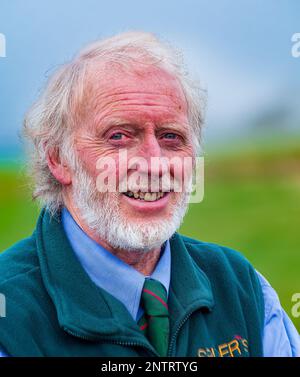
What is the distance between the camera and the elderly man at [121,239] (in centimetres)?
172

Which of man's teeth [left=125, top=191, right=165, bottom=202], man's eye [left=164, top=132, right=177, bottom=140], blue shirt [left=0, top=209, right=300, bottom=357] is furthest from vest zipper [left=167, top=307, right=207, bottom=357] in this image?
man's eye [left=164, top=132, right=177, bottom=140]

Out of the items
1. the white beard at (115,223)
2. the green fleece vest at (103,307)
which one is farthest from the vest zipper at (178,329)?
the white beard at (115,223)

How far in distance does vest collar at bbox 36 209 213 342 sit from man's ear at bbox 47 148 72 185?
0.14 meters

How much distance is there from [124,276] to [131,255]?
0.10 meters

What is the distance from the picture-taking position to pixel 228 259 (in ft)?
7.16

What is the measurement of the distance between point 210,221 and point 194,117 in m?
2.25

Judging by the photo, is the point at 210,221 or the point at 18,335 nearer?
the point at 18,335

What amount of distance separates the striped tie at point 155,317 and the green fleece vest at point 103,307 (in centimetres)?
3

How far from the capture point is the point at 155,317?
71.4 inches

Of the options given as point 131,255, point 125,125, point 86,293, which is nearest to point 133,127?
point 125,125

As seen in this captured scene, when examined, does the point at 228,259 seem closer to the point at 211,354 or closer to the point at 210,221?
the point at 211,354

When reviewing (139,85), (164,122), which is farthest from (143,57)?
(164,122)
